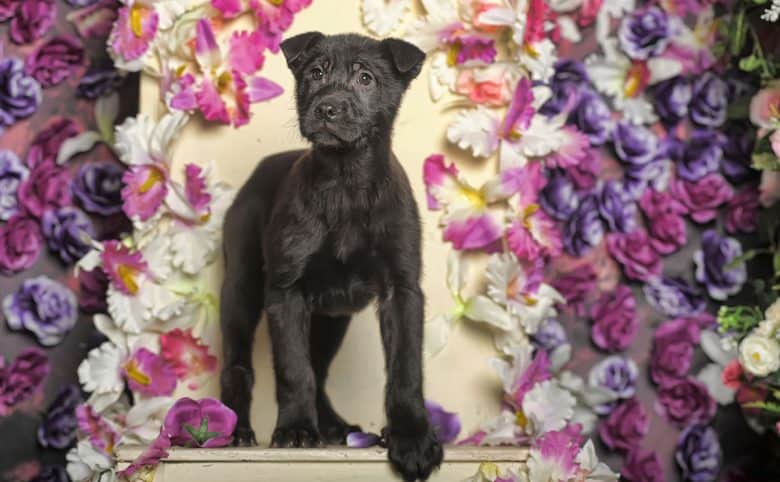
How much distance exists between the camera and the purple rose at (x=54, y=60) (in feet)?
8.34

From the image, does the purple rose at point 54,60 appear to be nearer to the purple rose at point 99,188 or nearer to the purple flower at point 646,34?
the purple rose at point 99,188

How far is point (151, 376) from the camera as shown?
2158mm

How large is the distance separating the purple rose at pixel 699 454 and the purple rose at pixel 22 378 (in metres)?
1.35

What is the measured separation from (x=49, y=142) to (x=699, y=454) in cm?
152

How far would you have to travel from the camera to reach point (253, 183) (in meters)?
2.09

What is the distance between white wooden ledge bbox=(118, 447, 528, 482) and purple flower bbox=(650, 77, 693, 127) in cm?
117

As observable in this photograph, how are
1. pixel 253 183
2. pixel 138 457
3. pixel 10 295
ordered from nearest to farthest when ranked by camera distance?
pixel 138 457, pixel 253 183, pixel 10 295

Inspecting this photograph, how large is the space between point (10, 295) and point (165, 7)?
701 mm

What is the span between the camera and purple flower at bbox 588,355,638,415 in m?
2.54

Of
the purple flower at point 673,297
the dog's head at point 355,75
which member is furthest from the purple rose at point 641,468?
the dog's head at point 355,75

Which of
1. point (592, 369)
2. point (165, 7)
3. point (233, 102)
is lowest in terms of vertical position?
point (592, 369)

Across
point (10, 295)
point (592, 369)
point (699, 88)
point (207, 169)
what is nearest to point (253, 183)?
point (207, 169)

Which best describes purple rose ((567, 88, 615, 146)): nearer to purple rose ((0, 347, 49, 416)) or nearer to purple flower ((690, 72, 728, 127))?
purple flower ((690, 72, 728, 127))

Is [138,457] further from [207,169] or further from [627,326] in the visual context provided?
[627,326]
